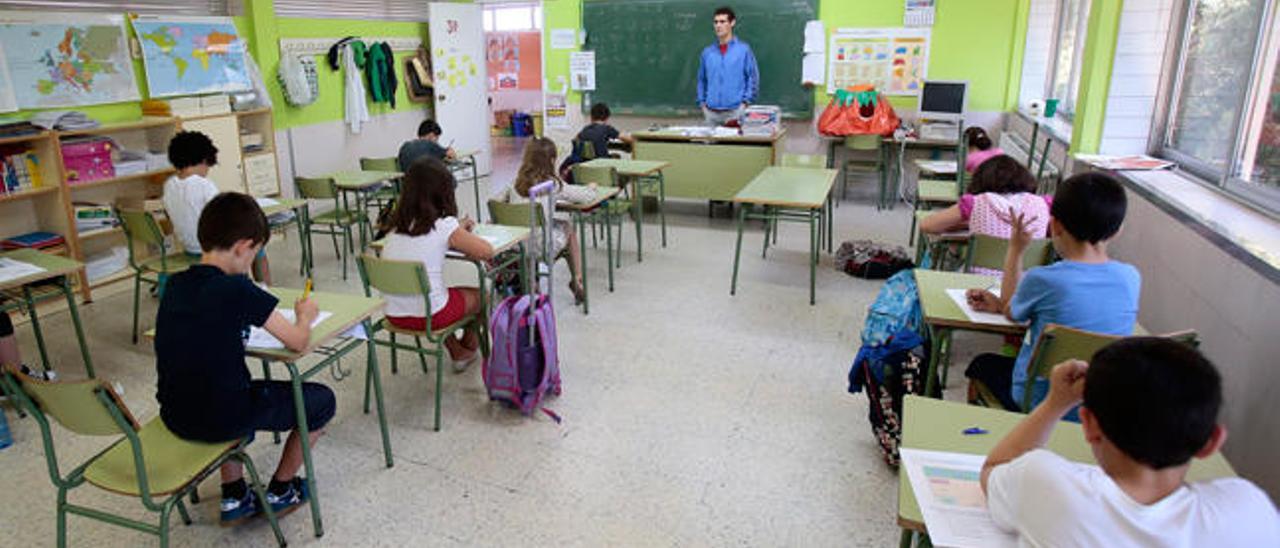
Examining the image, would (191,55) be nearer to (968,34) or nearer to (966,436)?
(966,436)

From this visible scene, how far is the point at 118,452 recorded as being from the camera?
7.07 ft

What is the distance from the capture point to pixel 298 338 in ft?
7.35

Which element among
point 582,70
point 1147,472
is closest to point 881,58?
point 582,70

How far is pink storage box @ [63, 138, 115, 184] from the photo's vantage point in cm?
480

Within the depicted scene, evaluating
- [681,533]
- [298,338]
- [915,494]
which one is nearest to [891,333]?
[681,533]

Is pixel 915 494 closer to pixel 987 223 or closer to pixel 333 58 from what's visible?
pixel 987 223

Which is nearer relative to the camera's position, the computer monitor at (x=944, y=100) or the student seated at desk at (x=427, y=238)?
the student seated at desk at (x=427, y=238)

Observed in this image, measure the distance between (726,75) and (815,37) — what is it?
A: 1011 millimetres

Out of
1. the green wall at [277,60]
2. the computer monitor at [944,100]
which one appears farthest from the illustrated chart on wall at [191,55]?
the computer monitor at [944,100]

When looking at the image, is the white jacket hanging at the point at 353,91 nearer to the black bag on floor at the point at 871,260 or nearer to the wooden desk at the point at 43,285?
the wooden desk at the point at 43,285

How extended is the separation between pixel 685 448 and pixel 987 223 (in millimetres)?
1801

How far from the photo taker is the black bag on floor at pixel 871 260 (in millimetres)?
5156

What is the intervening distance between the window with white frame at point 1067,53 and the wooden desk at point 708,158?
239 centimetres

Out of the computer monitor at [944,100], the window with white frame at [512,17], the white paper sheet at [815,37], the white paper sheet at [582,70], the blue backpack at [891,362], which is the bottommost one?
the blue backpack at [891,362]
